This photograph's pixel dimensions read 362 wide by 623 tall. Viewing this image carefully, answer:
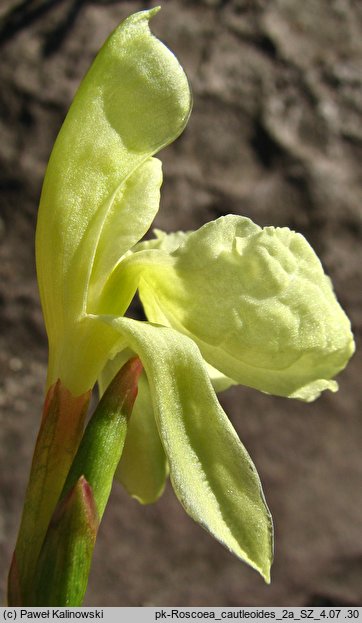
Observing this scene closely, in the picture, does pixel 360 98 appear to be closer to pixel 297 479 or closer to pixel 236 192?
pixel 236 192

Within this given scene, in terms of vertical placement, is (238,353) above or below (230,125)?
above

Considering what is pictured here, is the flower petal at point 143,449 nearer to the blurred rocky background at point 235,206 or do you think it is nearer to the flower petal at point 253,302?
the flower petal at point 253,302

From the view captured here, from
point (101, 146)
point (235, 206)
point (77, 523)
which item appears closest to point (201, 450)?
point (77, 523)

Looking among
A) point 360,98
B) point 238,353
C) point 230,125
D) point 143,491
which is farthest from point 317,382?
point 360,98

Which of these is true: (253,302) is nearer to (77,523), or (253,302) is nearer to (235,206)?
(77,523)

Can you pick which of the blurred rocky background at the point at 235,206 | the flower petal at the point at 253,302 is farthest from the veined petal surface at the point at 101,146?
the blurred rocky background at the point at 235,206

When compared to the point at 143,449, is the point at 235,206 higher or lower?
lower

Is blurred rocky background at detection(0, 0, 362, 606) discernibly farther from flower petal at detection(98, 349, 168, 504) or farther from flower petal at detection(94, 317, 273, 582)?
flower petal at detection(94, 317, 273, 582)

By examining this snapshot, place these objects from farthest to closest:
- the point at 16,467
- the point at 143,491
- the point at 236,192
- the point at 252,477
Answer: the point at 236,192
the point at 16,467
the point at 143,491
the point at 252,477
